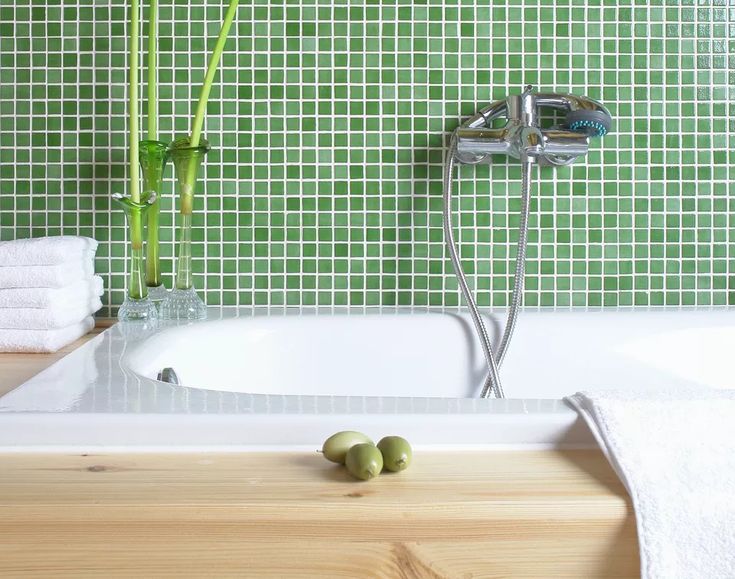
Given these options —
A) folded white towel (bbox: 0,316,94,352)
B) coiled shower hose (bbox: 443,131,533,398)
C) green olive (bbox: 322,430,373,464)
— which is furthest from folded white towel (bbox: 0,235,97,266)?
green olive (bbox: 322,430,373,464)

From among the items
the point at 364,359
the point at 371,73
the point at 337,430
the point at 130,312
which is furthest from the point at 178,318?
the point at 337,430

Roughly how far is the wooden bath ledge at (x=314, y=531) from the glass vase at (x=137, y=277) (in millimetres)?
834

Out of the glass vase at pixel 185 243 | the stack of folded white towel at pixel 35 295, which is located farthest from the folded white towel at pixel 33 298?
the glass vase at pixel 185 243

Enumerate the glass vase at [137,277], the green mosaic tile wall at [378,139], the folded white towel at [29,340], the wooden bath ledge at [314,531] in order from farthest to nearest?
the green mosaic tile wall at [378,139] → the glass vase at [137,277] → the folded white towel at [29,340] → the wooden bath ledge at [314,531]

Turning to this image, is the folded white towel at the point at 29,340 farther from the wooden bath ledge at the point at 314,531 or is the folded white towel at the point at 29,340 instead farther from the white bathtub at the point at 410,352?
the wooden bath ledge at the point at 314,531

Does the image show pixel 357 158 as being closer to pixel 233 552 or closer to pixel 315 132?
pixel 315 132

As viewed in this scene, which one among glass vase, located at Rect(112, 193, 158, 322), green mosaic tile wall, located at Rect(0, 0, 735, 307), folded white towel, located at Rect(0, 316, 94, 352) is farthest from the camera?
green mosaic tile wall, located at Rect(0, 0, 735, 307)

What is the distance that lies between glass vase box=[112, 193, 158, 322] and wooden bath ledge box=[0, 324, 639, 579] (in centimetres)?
83

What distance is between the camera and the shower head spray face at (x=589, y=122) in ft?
5.09

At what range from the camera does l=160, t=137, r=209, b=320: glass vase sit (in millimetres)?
1524

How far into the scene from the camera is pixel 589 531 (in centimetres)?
66

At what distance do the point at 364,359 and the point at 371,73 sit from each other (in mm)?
641

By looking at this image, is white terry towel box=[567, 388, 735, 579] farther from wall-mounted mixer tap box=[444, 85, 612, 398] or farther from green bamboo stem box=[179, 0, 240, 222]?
green bamboo stem box=[179, 0, 240, 222]

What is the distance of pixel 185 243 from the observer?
1.54 m
